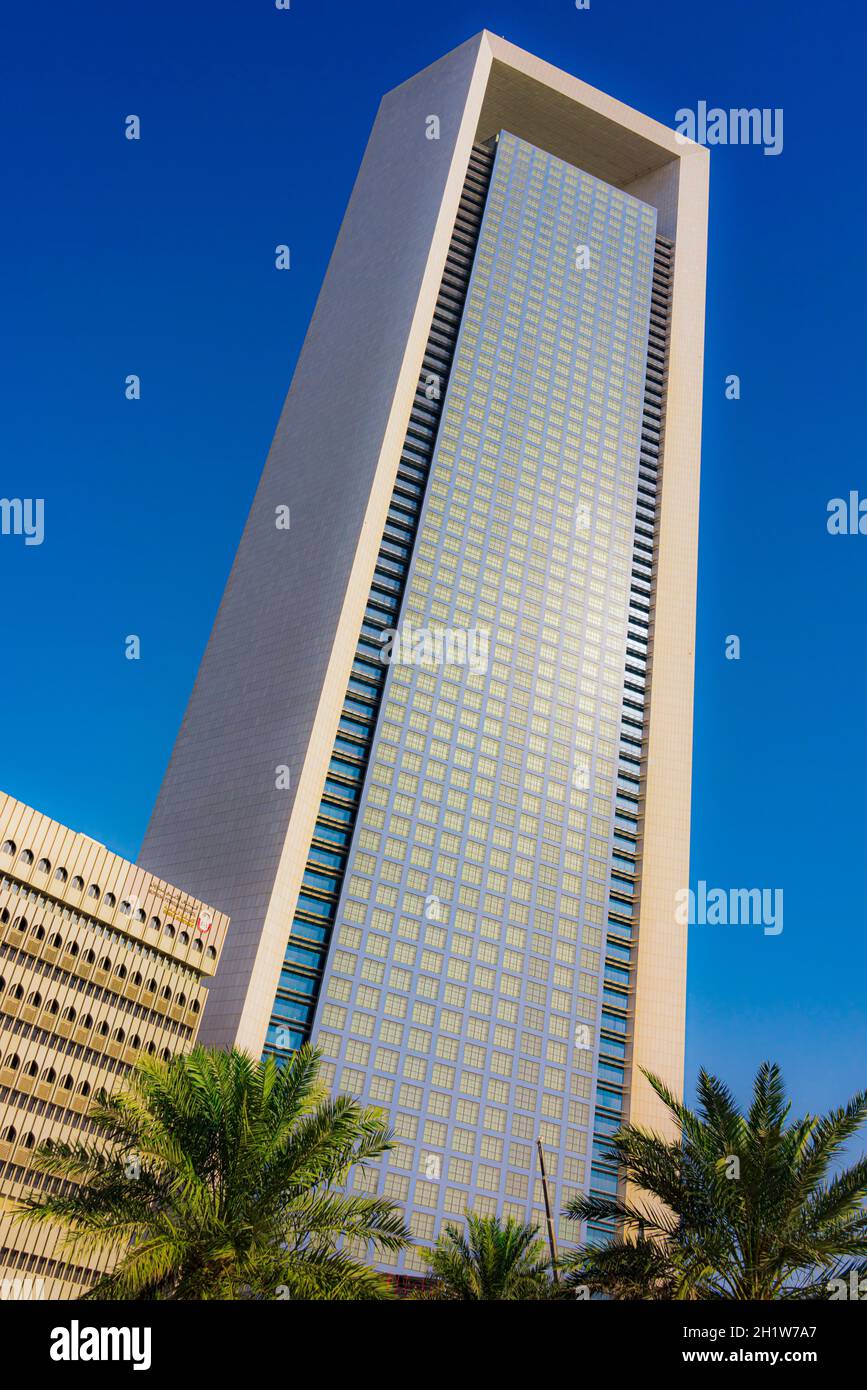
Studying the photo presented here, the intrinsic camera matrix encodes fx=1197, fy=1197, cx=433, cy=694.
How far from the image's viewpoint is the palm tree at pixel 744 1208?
27219mm

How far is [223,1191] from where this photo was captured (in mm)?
27750

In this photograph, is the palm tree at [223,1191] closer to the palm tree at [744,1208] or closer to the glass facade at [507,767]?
the palm tree at [744,1208]

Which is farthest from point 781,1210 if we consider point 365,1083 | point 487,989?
point 487,989

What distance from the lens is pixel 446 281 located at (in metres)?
126

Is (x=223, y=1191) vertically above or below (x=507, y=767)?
below

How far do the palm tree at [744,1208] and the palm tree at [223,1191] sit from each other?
665 centimetres

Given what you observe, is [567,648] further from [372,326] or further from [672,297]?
[672,297]

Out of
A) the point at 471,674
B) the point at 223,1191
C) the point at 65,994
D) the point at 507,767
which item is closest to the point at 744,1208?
the point at 223,1191

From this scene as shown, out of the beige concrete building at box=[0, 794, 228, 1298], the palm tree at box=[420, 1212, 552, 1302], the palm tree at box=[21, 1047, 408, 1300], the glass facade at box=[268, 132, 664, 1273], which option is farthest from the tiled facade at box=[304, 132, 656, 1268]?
the palm tree at box=[21, 1047, 408, 1300]

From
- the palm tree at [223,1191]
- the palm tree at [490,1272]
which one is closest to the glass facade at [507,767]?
the palm tree at [490,1272]

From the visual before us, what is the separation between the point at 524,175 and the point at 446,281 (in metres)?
20.1

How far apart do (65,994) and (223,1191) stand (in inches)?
1733

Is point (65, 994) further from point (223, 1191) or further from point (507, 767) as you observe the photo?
point (507, 767)

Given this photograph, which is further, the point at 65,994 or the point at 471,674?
the point at 471,674
